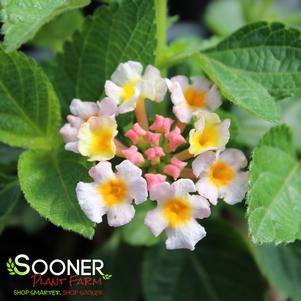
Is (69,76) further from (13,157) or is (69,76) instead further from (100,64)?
(13,157)

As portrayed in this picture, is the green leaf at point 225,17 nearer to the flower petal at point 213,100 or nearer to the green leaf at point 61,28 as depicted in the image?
the green leaf at point 61,28

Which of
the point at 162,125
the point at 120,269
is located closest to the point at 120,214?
the point at 162,125

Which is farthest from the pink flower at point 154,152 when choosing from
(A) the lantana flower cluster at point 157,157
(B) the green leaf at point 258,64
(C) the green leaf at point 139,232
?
(C) the green leaf at point 139,232

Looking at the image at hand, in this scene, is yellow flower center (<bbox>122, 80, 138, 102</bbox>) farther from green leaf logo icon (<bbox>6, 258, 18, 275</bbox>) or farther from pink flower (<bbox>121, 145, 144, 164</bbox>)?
green leaf logo icon (<bbox>6, 258, 18, 275</bbox>)

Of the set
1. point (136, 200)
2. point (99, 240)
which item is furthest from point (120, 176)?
point (99, 240)

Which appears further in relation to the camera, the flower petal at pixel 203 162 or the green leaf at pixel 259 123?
the green leaf at pixel 259 123

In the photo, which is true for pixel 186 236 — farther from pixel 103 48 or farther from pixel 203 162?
pixel 103 48

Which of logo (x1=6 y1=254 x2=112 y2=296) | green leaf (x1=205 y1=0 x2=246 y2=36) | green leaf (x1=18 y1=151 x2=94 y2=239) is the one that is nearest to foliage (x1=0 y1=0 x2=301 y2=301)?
green leaf (x1=18 y1=151 x2=94 y2=239)
